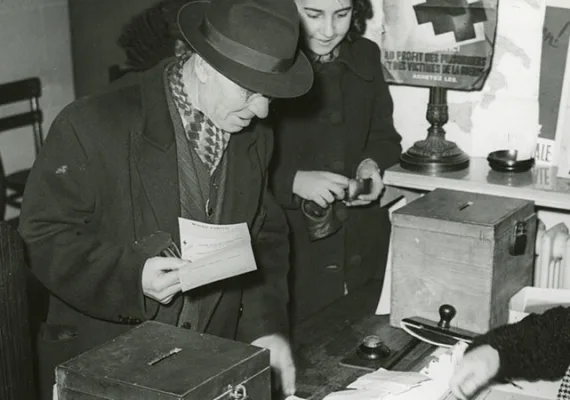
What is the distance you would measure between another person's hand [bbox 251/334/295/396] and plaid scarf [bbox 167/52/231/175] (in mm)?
523

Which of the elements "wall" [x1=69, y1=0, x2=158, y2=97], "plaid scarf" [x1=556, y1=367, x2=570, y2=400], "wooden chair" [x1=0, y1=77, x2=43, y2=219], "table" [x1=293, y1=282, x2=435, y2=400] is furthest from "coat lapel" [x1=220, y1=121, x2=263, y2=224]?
"wooden chair" [x1=0, y1=77, x2=43, y2=219]

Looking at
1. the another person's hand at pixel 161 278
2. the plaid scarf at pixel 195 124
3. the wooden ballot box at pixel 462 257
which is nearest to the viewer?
the another person's hand at pixel 161 278

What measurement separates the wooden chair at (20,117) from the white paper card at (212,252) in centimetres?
271

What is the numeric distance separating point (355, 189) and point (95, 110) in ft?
3.54

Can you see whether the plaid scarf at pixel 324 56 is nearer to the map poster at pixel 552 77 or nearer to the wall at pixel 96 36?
the map poster at pixel 552 77

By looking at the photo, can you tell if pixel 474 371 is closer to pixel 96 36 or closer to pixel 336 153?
pixel 336 153

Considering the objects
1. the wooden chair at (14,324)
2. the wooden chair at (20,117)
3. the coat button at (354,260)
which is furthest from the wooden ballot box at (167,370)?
the wooden chair at (20,117)

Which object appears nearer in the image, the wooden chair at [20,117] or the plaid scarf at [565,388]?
the plaid scarf at [565,388]

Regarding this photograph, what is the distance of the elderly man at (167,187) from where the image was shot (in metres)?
2.05

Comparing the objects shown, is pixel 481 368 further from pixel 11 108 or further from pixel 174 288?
pixel 11 108

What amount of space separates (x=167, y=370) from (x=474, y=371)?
0.77m

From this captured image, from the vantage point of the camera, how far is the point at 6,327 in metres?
2.20

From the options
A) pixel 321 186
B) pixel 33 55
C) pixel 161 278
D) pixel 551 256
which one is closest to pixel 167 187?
pixel 161 278

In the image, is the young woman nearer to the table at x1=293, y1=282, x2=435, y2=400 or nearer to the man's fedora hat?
the table at x1=293, y1=282, x2=435, y2=400
